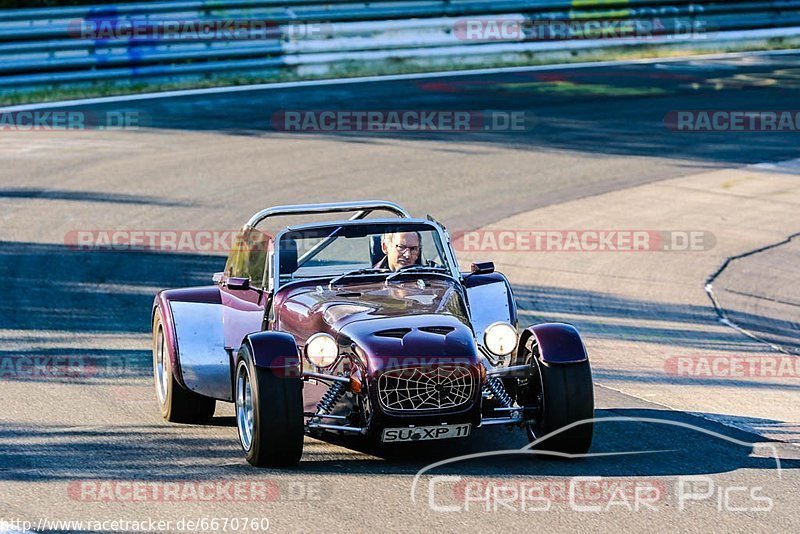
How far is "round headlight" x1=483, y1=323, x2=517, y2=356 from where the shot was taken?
8.15 m

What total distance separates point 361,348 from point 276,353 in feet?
1.62

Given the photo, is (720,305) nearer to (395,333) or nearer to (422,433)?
(395,333)

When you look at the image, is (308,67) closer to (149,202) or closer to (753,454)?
(149,202)

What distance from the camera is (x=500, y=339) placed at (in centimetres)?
816

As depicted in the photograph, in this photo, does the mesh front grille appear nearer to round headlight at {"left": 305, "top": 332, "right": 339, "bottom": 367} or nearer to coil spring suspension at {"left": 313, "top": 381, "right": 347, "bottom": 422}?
coil spring suspension at {"left": 313, "top": 381, "right": 347, "bottom": 422}

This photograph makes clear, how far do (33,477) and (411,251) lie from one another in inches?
115

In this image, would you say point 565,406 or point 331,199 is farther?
point 331,199

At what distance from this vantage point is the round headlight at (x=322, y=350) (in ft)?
25.2

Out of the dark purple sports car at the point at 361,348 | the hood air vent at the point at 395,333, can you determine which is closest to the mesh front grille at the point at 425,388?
the dark purple sports car at the point at 361,348

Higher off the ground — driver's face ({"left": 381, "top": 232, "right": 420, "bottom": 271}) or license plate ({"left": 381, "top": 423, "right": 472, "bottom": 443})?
driver's face ({"left": 381, "top": 232, "right": 420, "bottom": 271})

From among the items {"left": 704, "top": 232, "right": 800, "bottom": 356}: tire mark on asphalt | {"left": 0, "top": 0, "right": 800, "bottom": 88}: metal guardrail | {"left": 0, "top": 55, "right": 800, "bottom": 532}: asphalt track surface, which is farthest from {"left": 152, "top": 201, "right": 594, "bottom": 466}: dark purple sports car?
{"left": 0, "top": 0, "right": 800, "bottom": 88}: metal guardrail

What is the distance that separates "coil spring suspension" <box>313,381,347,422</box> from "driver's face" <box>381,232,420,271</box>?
4.85 ft

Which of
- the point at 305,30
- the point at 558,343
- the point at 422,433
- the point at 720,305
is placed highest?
the point at 305,30

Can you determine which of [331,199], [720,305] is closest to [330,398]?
[720,305]
